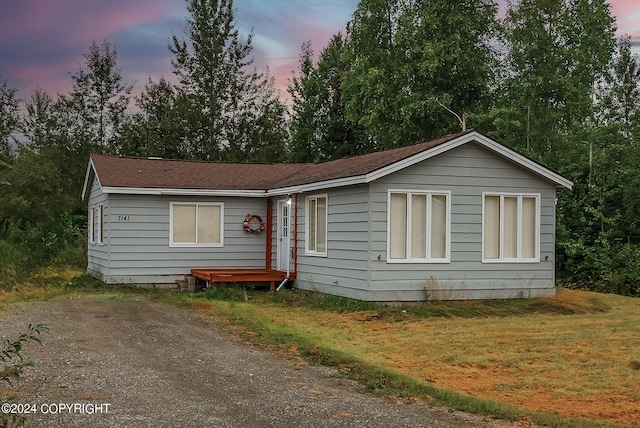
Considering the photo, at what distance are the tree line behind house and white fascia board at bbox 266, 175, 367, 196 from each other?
7.72m

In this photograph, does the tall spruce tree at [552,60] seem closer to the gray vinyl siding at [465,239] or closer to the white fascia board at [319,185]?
the gray vinyl siding at [465,239]

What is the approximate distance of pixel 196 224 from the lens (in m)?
18.0

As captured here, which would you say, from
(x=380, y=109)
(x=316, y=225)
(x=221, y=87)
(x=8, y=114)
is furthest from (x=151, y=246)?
(x=8, y=114)

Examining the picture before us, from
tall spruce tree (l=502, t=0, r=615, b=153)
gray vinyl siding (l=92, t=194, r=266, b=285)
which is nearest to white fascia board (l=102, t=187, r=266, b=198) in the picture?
gray vinyl siding (l=92, t=194, r=266, b=285)

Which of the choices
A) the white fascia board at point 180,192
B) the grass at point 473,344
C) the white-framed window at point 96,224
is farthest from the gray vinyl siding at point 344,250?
the white-framed window at point 96,224

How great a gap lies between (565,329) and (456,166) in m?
4.14

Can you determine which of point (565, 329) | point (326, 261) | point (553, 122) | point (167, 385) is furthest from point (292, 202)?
point (553, 122)

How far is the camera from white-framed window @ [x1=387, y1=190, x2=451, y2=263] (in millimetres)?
13523

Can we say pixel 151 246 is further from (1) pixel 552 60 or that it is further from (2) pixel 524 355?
(1) pixel 552 60

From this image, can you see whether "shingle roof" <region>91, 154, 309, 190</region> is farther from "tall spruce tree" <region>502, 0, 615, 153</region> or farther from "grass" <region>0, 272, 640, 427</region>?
"tall spruce tree" <region>502, 0, 615, 153</region>

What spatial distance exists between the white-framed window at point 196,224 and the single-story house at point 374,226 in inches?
1.1

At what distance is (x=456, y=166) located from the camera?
14000 mm

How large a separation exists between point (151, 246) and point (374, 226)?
23.1 feet

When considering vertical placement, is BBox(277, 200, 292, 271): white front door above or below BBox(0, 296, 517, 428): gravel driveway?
above
